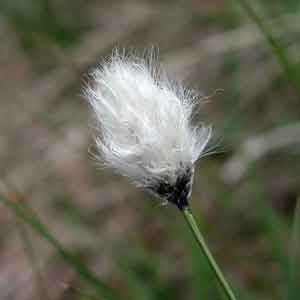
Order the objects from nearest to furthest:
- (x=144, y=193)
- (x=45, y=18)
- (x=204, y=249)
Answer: (x=204, y=249) < (x=144, y=193) < (x=45, y=18)

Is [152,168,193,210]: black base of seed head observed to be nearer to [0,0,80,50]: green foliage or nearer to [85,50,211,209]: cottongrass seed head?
[85,50,211,209]: cottongrass seed head

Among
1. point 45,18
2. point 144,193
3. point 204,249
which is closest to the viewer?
point 204,249

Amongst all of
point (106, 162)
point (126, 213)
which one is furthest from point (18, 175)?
point (106, 162)

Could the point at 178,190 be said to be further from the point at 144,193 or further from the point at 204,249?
the point at 144,193

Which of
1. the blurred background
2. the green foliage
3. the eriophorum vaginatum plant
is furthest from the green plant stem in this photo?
the green foliage

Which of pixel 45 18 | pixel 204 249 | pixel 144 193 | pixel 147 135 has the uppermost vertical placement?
pixel 45 18

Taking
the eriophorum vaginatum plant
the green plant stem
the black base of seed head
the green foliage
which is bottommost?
the green plant stem

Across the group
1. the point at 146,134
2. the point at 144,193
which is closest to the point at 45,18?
the point at 144,193

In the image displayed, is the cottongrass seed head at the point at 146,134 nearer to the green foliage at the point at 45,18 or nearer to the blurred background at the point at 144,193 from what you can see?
the blurred background at the point at 144,193
